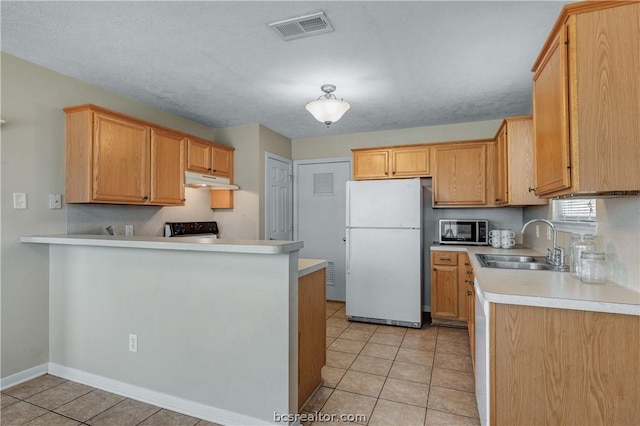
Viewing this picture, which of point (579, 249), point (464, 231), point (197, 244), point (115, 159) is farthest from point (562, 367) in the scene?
point (115, 159)

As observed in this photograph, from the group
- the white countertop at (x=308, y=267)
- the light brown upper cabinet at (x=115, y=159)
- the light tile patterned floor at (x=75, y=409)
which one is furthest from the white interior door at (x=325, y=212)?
the light tile patterned floor at (x=75, y=409)

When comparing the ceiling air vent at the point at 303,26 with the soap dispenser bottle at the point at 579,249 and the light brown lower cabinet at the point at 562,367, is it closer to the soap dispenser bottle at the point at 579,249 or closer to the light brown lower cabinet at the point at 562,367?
the light brown lower cabinet at the point at 562,367

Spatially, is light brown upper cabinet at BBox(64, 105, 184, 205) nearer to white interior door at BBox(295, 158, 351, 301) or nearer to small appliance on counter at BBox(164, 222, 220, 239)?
small appliance on counter at BBox(164, 222, 220, 239)

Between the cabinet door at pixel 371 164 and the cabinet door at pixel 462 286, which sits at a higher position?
the cabinet door at pixel 371 164

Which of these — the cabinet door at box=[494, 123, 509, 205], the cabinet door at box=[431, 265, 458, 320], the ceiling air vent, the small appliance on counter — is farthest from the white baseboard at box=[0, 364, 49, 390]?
the cabinet door at box=[494, 123, 509, 205]

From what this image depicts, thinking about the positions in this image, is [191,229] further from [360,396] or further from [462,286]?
[462,286]

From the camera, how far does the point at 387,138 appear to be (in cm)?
458

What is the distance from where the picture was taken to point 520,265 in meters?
2.60

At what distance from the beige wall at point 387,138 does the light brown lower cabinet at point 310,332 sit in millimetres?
2759

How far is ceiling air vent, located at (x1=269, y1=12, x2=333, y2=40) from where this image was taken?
1.97 m

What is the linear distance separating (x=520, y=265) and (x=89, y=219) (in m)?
3.60

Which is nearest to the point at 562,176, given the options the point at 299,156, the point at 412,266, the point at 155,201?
the point at 412,266

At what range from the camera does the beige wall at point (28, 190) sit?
7.86ft

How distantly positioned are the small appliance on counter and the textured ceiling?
4.15ft
